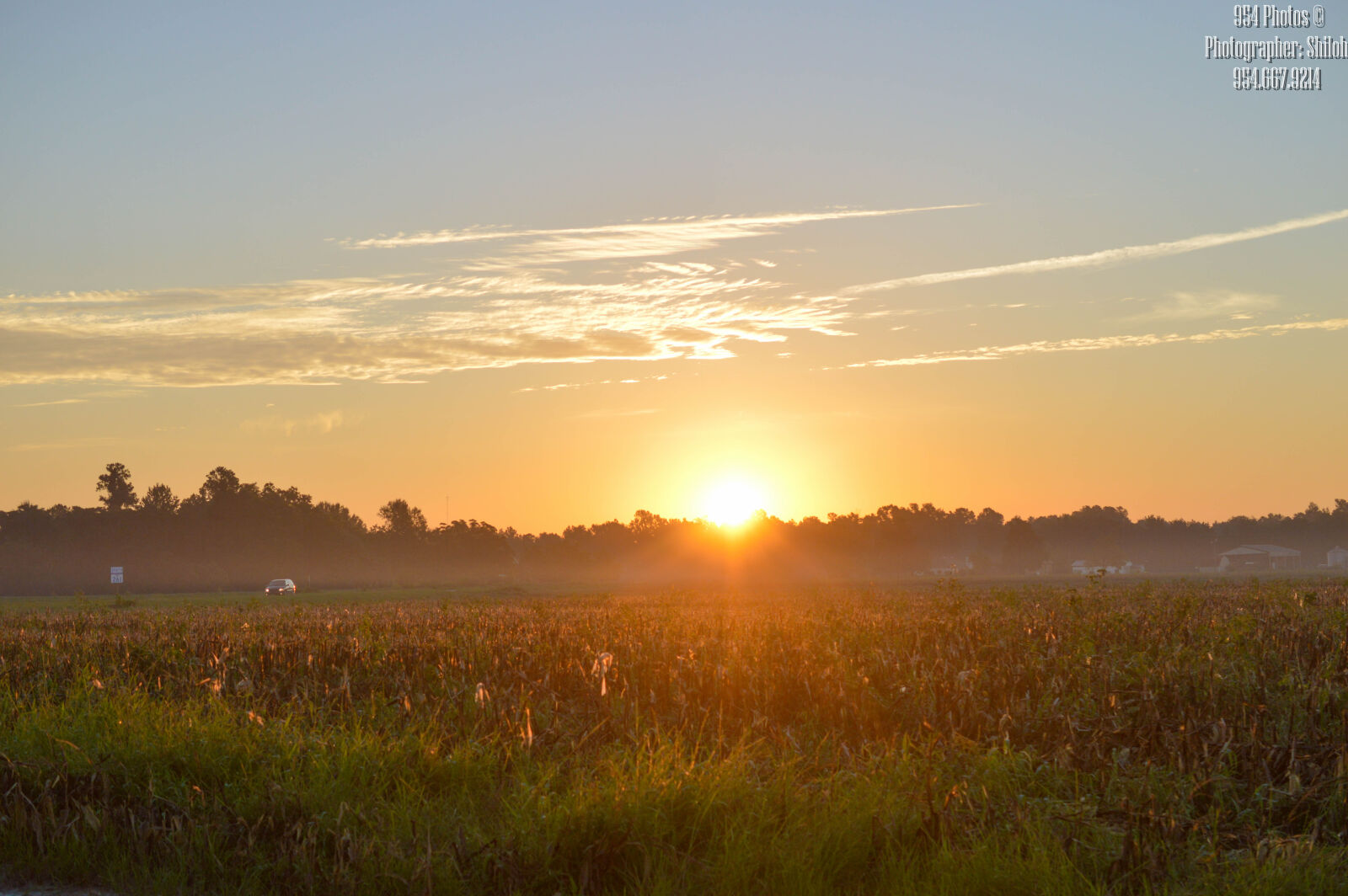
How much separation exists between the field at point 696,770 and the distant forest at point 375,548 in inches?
4054

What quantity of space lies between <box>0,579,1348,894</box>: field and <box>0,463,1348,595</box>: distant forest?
103 m

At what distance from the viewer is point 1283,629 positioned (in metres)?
16.2

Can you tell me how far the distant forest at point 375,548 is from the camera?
419 ft

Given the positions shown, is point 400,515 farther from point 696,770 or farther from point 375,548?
point 696,770

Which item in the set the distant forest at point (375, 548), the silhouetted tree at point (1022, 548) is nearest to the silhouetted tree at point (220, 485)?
the distant forest at point (375, 548)

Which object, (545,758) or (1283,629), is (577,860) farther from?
(1283,629)

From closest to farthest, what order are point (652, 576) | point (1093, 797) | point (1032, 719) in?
point (1093, 797), point (1032, 719), point (652, 576)

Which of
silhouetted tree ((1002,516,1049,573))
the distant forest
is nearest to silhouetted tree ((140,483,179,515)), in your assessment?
the distant forest

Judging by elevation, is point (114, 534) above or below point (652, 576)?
above

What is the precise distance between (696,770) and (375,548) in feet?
501

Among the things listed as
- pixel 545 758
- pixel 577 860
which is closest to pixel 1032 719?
pixel 545 758

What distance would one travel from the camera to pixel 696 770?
28.2 ft

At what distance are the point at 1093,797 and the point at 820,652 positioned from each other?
22.3 feet

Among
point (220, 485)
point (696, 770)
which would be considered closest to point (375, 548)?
point (220, 485)
